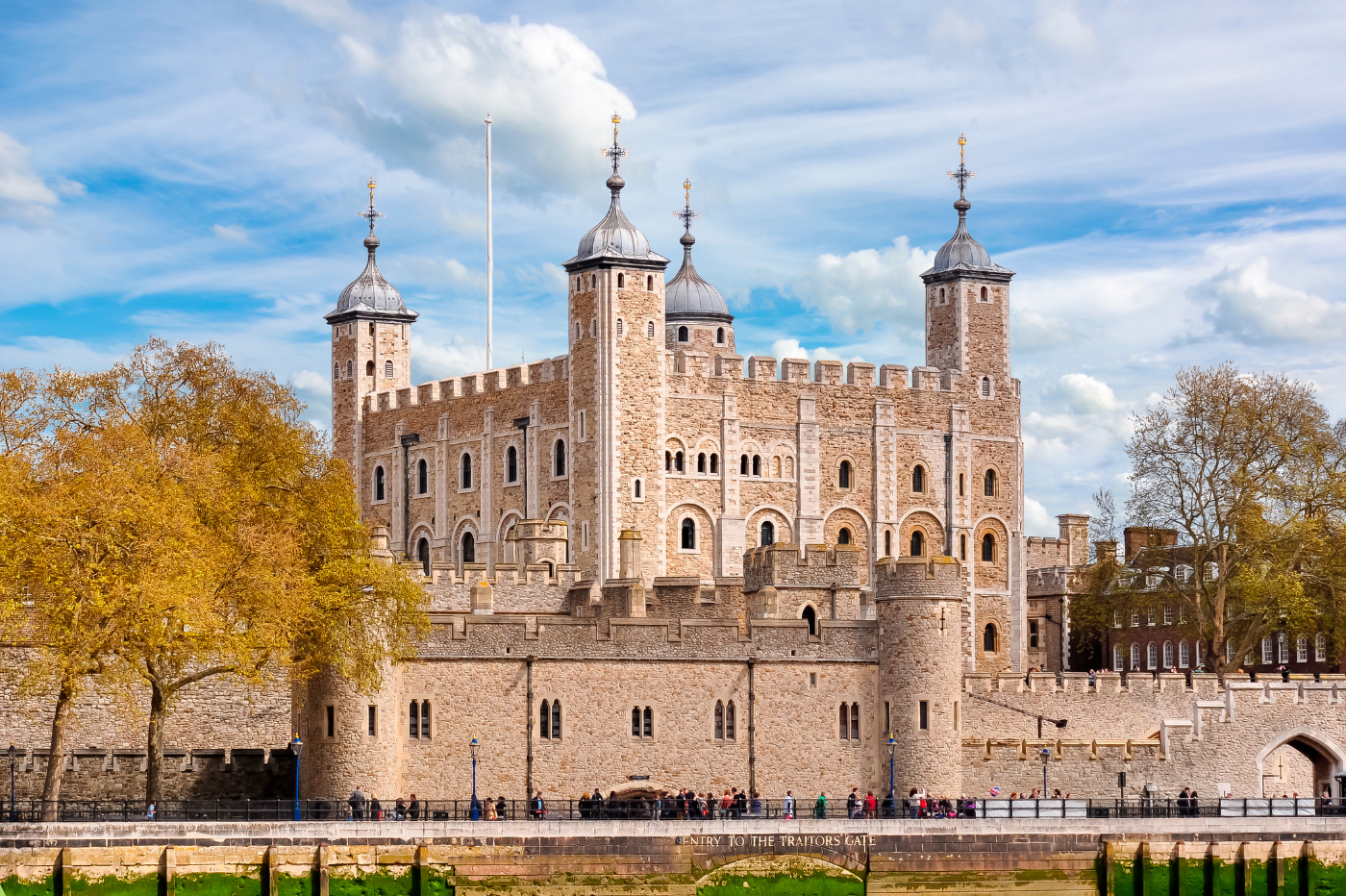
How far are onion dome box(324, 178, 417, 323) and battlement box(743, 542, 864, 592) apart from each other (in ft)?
104

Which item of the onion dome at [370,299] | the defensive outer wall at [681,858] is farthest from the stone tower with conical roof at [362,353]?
the defensive outer wall at [681,858]

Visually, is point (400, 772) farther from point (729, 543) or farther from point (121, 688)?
point (729, 543)

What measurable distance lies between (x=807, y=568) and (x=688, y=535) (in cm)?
1725

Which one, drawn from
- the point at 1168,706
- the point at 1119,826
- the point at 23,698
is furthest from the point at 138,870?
the point at 1168,706

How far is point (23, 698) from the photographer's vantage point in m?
48.7

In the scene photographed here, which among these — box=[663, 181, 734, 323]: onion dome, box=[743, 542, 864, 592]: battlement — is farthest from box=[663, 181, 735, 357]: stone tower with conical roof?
box=[743, 542, 864, 592]: battlement

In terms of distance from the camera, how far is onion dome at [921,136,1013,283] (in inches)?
3204

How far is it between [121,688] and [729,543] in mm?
28846

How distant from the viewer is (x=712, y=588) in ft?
188

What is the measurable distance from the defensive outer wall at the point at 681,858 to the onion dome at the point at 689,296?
151ft

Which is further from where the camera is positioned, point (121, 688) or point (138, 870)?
point (121, 688)

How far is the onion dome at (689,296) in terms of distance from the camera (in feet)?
290

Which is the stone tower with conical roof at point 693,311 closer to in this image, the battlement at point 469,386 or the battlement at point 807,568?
the battlement at point 469,386

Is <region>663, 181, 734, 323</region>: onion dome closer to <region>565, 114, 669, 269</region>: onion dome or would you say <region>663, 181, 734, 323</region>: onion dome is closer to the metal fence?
<region>565, 114, 669, 269</region>: onion dome
